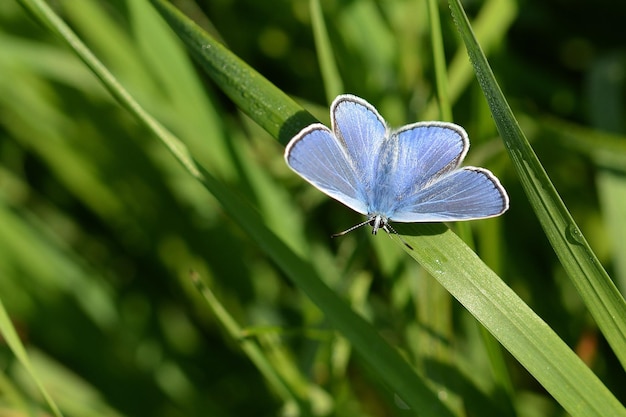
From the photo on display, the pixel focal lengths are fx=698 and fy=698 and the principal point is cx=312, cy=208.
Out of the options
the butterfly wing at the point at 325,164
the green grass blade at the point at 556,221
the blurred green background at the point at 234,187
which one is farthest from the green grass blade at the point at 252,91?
the blurred green background at the point at 234,187

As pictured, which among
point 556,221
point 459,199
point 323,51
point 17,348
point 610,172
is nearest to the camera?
point 556,221

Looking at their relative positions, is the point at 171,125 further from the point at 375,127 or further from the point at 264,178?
the point at 375,127

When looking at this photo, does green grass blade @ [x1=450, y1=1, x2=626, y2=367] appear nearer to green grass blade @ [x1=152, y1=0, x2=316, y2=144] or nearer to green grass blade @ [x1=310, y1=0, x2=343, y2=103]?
green grass blade @ [x1=152, y1=0, x2=316, y2=144]

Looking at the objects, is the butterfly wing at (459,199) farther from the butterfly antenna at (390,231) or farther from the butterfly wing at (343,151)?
the butterfly wing at (343,151)

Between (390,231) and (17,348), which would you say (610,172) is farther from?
(17,348)

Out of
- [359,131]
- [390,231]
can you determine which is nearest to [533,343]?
[390,231]

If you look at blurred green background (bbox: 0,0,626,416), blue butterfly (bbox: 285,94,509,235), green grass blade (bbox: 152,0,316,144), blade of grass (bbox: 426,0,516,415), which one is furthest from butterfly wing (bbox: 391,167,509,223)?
blurred green background (bbox: 0,0,626,416)
